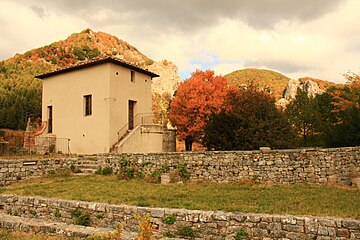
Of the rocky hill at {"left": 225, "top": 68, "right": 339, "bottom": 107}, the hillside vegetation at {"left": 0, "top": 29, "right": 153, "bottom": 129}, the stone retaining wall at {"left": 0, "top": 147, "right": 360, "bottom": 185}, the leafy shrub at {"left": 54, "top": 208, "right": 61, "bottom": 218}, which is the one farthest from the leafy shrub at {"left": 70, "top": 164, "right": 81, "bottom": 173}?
the rocky hill at {"left": 225, "top": 68, "right": 339, "bottom": 107}

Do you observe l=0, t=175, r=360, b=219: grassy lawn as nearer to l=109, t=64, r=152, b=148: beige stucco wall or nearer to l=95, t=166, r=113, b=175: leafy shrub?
l=95, t=166, r=113, b=175: leafy shrub

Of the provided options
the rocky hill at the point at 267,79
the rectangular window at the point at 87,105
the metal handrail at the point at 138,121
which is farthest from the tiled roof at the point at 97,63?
the rocky hill at the point at 267,79

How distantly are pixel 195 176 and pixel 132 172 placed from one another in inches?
126

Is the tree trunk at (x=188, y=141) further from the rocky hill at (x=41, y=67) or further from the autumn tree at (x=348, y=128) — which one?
the rocky hill at (x=41, y=67)

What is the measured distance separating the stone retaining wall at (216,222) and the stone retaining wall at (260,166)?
6.04 meters

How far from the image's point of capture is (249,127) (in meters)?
17.0

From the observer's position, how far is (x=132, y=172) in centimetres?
1373

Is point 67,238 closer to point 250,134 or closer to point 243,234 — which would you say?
point 243,234

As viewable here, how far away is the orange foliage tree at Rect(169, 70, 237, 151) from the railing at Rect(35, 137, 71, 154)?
9.78 m

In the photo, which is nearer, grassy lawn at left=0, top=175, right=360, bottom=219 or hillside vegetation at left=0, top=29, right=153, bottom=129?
grassy lawn at left=0, top=175, right=360, bottom=219

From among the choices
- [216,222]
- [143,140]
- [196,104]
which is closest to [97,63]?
[143,140]

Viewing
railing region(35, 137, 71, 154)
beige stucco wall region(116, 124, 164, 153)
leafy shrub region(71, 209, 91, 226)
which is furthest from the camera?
railing region(35, 137, 71, 154)

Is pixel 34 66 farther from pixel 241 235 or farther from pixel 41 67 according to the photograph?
pixel 241 235

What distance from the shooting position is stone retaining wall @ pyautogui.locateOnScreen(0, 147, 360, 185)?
11367 mm
